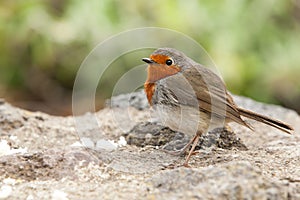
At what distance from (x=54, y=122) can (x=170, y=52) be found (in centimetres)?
133

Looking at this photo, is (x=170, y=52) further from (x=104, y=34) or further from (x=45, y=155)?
(x=104, y=34)

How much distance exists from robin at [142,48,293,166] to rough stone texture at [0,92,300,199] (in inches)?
7.3

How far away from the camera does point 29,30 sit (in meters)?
7.21

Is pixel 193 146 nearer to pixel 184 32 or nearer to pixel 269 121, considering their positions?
pixel 269 121

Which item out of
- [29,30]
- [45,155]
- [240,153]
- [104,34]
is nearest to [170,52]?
[240,153]

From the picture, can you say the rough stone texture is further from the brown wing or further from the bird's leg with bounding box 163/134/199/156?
the brown wing

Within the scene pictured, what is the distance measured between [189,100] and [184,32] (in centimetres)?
319

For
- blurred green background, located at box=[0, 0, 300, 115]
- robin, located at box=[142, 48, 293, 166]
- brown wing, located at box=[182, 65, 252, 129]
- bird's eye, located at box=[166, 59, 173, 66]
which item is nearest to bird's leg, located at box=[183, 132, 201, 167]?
robin, located at box=[142, 48, 293, 166]

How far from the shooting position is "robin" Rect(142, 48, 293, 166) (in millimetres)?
3842

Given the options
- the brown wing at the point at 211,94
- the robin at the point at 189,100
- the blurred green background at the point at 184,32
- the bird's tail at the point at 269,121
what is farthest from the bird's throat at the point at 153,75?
the blurred green background at the point at 184,32

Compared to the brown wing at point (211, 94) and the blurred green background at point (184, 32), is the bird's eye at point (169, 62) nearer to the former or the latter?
the brown wing at point (211, 94)

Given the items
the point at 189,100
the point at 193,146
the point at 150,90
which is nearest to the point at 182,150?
the point at 193,146

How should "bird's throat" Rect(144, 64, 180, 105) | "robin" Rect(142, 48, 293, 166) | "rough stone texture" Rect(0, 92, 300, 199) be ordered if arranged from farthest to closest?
"bird's throat" Rect(144, 64, 180, 105)
"robin" Rect(142, 48, 293, 166)
"rough stone texture" Rect(0, 92, 300, 199)

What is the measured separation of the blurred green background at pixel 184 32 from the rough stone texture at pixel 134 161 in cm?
195
